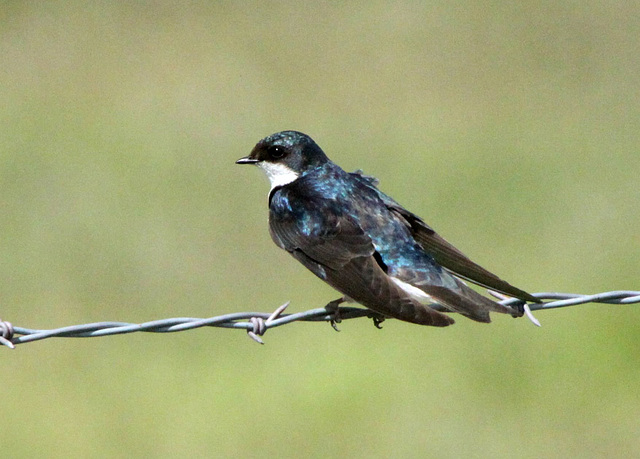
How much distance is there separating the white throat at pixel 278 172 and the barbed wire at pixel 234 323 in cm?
119

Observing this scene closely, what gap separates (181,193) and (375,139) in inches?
72.3

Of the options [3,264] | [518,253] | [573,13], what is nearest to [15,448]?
[3,264]

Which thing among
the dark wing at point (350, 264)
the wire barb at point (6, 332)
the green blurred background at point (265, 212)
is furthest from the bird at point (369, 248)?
the green blurred background at point (265, 212)

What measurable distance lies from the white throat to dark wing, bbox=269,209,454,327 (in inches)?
17.8

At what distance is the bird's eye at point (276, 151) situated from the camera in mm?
5152

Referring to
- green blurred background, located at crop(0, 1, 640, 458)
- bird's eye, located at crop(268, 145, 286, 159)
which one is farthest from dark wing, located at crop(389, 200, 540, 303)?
green blurred background, located at crop(0, 1, 640, 458)

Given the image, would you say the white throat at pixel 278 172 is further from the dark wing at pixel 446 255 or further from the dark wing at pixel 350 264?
the dark wing at pixel 446 255

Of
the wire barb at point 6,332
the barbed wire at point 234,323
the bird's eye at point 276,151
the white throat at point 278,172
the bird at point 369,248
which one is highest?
the bird's eye at point 276,151

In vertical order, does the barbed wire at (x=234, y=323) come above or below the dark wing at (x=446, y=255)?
below

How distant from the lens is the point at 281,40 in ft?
35.5

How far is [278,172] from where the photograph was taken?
5172mm

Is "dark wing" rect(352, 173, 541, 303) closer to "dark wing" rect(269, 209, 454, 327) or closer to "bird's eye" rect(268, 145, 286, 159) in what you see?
"dark wing" rect(269, 209, 454, 327)

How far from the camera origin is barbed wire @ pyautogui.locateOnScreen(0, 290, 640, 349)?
3424 mm

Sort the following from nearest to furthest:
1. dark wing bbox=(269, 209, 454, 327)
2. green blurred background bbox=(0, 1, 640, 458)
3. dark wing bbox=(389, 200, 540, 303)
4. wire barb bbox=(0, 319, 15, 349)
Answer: wire barb bbox=(0, 319, 15, 349), dark wing bbox=(269, 209, 454, 327), dark wing bbox=(389, 200, 540, 303), green blurred background bbox=(0, 1, 640, 458)
